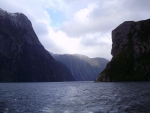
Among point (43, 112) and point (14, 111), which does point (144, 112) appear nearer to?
point (43, 112)

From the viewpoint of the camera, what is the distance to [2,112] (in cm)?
3588

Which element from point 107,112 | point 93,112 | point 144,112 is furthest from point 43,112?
Result: point 144,112

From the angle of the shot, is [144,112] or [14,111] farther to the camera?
[14,111]

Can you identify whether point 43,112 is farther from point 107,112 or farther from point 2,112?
point 107,112

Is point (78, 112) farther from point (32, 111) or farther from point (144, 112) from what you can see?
point (144, 112)

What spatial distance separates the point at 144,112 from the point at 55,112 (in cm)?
1665

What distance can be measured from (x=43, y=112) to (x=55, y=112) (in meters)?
2.32

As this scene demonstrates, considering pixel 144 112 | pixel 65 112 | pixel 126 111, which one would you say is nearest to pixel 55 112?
pixel 65 112

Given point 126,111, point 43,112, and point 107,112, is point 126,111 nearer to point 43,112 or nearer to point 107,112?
point 107,112

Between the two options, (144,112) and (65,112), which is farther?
(65,112)

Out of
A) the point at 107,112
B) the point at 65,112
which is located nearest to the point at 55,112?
the point at 65,112

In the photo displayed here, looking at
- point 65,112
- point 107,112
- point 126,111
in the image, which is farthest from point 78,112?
point 126,111

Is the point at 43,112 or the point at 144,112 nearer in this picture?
the point at 144,112

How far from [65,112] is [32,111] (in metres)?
6.65
